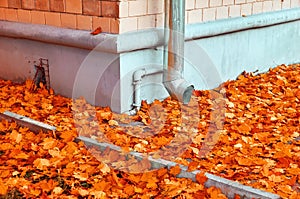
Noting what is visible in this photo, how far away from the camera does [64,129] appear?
14.6ft

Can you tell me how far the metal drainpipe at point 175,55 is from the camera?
4992 millimetres

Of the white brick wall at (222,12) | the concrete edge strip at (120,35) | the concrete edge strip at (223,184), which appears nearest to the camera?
the concrete edge strip at (223,184)

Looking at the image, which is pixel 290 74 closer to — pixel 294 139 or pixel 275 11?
pixel 275 11

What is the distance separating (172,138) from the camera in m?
4.40

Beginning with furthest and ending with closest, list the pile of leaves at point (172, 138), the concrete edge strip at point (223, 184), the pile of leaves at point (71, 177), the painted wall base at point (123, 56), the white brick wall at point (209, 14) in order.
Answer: the white brick wall at point (209, 14) → the painted wall base at point (123, 56) → the pile of leaves at point (172, 138) → the pile of leaves at point (71, 177) → the concrete edge strip at point (223, 184)

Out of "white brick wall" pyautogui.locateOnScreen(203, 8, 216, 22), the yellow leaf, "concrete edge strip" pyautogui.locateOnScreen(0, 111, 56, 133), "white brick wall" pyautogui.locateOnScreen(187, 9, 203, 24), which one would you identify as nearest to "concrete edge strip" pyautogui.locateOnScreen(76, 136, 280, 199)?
the yellow leaf

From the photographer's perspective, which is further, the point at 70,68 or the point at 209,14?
the point at 209,14

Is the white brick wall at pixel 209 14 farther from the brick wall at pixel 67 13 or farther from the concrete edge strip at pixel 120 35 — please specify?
the brick wall at pixel 67 13

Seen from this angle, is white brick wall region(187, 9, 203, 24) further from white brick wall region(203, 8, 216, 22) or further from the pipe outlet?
the pipe outlet

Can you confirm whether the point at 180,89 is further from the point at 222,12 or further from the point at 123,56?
the point at 222,12

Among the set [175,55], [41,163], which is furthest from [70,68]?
[41,163]

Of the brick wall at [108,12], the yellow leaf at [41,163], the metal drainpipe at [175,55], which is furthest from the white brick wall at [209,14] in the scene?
the yellow leaf at [41,163]

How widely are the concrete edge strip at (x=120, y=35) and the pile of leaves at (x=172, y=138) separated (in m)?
0.68

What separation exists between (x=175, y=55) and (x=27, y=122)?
174cm
